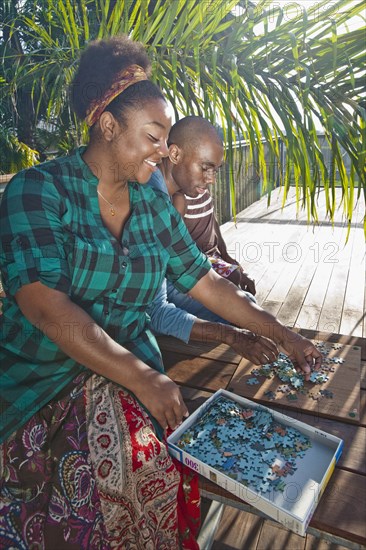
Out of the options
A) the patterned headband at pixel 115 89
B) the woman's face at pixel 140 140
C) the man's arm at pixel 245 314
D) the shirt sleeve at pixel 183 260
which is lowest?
the man's arm at pixel 245 314

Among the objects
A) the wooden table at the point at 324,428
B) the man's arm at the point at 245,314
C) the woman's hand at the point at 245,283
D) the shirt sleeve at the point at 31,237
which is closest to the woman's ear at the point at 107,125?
the shirt sleeve at the point at 31,237

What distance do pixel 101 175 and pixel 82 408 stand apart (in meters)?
0.80

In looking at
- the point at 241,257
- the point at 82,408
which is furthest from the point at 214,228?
the point at 241,257

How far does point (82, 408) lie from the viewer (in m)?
1.24

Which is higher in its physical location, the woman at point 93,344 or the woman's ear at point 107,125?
the woman's ear at point 107,125

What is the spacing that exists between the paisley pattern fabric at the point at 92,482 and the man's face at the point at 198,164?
166cm

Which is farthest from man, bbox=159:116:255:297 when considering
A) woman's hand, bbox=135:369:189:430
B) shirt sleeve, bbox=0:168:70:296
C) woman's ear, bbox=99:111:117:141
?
woman's hand, bbox=135:369:189:430

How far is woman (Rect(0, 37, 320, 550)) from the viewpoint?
3.74 ft

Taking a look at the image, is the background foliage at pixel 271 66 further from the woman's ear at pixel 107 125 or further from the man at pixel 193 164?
the woman's ear at pixel 107 125

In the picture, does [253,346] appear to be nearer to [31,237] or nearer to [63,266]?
[63,266]

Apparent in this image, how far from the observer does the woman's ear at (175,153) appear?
253cm

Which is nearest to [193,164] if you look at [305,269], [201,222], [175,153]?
[175,153]

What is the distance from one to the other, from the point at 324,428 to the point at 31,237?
1.14 m

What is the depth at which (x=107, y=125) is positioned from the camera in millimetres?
1367
